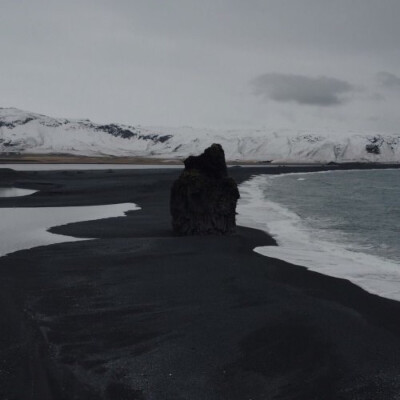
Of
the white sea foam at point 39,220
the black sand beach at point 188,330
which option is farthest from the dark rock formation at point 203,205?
the white sea foam at point 39,220

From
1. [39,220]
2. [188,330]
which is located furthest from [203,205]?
[188,330]

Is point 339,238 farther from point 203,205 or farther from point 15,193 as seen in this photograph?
point 15,193

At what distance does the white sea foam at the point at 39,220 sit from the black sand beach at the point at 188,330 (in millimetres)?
4082

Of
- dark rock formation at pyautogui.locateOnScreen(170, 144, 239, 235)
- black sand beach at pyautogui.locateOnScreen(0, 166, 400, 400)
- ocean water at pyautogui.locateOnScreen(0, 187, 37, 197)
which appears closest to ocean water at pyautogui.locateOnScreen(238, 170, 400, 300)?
black sand beach at pyautogui.locateOnScreen(0, 166, 400, 400)

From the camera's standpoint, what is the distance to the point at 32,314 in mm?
13992

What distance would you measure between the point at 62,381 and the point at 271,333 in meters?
5.40

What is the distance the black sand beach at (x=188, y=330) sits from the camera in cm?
1007

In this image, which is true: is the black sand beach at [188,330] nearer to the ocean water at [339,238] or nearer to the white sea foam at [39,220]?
the ocean water at [339,238]

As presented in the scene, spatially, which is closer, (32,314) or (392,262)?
(32,314)

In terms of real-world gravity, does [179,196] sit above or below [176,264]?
above

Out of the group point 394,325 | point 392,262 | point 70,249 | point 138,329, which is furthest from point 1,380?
point 392,262

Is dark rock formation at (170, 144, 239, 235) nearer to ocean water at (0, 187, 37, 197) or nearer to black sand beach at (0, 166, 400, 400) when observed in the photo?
black sand beach at (0, 166, 400, 400)

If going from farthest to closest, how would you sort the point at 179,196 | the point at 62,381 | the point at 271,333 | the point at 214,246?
the point at 179,196 < the point at 214,246 < the point at 271,333 < the point at 62,381

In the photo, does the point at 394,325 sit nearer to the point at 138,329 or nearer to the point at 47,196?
the point at 138,329
